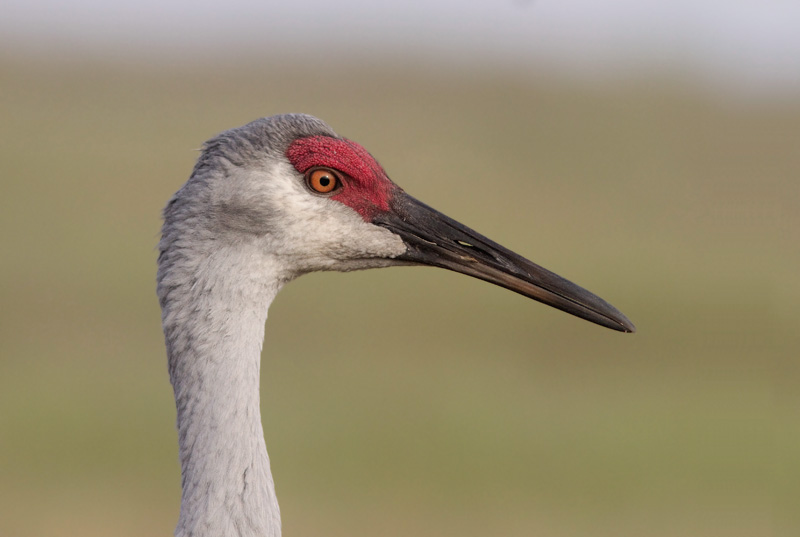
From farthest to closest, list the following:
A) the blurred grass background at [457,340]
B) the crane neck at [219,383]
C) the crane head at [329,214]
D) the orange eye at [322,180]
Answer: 1. the blurred grass background at [457,340]
2. the orange eye at [322,180]
3. the crane head at [329,214]
4. the crane neck at [219,383]

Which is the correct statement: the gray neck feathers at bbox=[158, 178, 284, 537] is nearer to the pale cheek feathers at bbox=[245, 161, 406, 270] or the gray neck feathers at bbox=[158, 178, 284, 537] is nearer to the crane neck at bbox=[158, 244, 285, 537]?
the crane neck at bbox=[158, 244, 285, 537]

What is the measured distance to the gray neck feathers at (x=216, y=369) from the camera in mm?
3684

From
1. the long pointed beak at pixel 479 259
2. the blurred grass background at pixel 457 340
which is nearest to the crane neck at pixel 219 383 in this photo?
Answer: the long pointed beak at pixel 479 259

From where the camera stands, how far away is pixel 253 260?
386cm

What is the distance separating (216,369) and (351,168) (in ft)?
3.30

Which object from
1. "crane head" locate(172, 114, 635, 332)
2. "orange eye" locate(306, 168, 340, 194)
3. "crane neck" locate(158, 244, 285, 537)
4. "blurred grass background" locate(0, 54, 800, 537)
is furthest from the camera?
"blurred grass background" locate(0, 54, 800, 537)

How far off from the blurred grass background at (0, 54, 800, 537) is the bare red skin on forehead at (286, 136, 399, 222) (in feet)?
24.4

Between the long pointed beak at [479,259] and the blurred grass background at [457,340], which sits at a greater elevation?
the blurred grass background at [457,340]

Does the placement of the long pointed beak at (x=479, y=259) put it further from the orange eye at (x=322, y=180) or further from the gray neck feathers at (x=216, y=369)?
the gray neck feathers at (x=216, y=369)

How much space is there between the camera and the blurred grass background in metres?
11.8

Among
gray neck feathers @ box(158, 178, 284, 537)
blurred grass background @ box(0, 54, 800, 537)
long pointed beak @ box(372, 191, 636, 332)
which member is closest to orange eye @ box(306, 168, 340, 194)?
long pointed beak @ box(372, 191, 636, 332)

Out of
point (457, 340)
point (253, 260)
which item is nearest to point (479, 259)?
point (253, 260)

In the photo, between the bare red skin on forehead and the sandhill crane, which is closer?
the sandhill crane

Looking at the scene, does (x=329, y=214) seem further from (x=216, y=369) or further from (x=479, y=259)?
(x=216, y=369)
